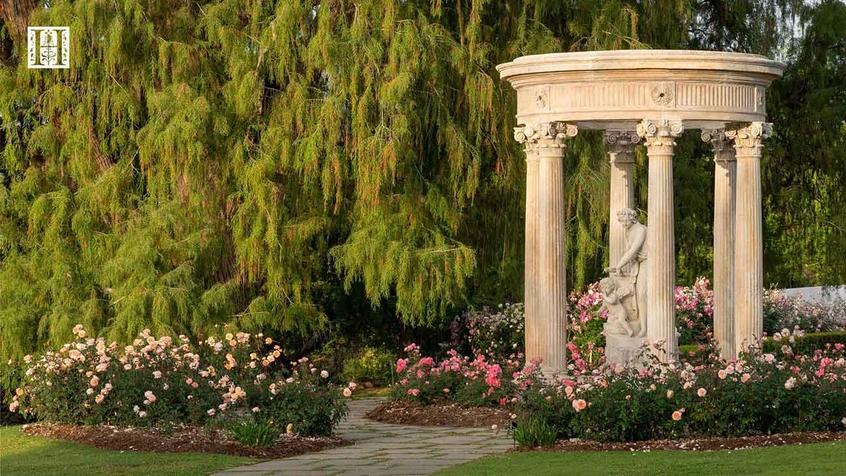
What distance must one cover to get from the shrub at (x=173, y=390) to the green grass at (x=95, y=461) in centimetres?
78

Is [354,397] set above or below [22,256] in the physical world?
below

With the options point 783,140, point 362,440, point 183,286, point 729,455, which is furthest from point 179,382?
point 783,140

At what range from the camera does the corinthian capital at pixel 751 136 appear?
54.4ft

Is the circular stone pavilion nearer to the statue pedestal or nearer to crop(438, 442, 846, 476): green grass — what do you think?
the statue pedestal

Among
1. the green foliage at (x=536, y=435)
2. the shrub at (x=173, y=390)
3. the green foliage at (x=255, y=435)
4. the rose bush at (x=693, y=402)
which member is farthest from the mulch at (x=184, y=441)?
the rose bush at (x=693, y=402)

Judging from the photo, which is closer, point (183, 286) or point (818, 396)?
point (818, 396)

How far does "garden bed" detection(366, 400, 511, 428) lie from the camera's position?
16.7m

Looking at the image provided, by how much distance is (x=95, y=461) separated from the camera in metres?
13.6

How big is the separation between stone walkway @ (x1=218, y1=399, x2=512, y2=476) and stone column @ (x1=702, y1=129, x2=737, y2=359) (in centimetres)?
313

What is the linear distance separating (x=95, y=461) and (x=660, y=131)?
265 inches

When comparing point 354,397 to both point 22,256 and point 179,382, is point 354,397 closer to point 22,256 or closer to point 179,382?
point 22,256

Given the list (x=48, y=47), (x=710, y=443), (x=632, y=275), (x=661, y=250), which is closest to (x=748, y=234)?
(x=661, y=250)

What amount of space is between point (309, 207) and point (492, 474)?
9.22m

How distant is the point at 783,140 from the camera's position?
86.5 ft
